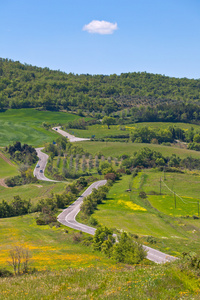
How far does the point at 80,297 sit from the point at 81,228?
2391 inches

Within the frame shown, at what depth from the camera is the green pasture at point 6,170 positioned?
541 feet

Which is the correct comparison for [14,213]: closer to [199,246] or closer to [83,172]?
[199,246]

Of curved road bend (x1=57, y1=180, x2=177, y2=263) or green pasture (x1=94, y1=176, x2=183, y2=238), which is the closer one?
curved road bend (x1=57, y1=180, x2=177, y2=263)

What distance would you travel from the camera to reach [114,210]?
343 ft

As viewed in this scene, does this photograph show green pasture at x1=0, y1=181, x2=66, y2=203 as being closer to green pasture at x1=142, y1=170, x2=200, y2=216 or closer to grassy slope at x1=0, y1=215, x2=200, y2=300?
green pasture at x1=142, y1=170, x2=200, y2=216

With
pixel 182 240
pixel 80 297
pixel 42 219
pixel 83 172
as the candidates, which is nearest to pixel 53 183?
pixel 83 172

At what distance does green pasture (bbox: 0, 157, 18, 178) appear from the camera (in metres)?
165

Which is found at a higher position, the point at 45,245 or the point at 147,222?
the point at 45,245

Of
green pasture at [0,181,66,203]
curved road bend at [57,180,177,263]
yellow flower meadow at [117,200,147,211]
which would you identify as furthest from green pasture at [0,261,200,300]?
green pasture at [0,181,66,203]

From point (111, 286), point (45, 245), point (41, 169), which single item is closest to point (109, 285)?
point (111, 286)

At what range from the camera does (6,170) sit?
172 meters

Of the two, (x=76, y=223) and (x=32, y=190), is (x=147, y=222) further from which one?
(x=32, y=190)

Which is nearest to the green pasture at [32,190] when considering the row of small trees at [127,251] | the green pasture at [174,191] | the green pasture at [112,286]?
the green pasture at [174,191]

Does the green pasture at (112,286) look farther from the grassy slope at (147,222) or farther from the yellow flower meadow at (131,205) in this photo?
the yellow flower meadow at (131,205)
